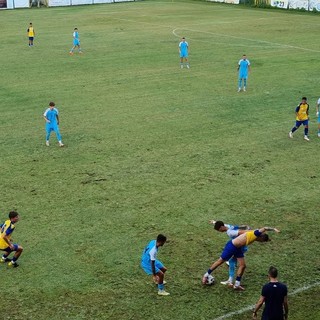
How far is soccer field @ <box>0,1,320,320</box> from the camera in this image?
12.6m

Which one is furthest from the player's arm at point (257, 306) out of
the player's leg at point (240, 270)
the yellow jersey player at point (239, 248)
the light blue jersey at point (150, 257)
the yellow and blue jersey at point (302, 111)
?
the yellow and blue jersey at point (302, 111)

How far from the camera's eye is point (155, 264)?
40.2 ft

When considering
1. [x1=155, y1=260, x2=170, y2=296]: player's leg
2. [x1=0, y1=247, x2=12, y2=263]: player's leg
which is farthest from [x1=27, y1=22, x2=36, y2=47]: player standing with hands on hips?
[x1=155, y1=260, x2=170, y2=296]: player's leg

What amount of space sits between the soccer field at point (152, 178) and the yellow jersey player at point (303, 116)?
486 millimetres

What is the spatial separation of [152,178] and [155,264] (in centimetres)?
664

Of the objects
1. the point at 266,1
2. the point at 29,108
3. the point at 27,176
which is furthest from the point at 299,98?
the point at 266,1

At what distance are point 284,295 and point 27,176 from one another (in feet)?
35.9

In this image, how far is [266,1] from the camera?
6450 centimetres

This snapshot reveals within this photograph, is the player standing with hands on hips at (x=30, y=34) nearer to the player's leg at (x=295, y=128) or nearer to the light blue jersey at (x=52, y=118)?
the light blue jersey at (x=52, y=118)

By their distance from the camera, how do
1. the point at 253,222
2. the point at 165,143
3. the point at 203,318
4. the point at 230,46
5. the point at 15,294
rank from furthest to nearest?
the point at 230,46 < the point at 165,143 < the point at 253,222 < the point at 15,294 < the point at 203,318

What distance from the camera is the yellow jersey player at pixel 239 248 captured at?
12.1 meters

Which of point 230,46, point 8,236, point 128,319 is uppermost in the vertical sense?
point 230,46

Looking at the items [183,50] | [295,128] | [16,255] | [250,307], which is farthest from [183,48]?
[250,307]

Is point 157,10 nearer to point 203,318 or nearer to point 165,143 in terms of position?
point 165,143
